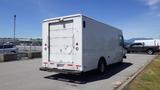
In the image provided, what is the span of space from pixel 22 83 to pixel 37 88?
126 centimetres

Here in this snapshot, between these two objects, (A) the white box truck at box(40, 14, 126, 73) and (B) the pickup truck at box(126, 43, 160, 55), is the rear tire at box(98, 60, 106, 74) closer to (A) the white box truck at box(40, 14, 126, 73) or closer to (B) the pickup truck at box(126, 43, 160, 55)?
(A) the white box truck at box(40, 14, 126, 73)

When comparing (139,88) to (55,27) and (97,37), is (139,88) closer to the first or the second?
(97,37)

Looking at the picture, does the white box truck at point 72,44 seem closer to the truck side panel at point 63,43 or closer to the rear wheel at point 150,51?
the truck side panel at point 63,43

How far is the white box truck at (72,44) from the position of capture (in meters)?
10.5

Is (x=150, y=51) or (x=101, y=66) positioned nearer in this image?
(x=101, y=66)

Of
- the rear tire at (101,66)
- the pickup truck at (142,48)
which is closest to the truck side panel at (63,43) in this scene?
the rear tire at (101,66)

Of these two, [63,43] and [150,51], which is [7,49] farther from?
[150,51]

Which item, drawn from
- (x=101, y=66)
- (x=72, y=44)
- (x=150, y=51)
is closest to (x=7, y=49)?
(x=101, y=66)

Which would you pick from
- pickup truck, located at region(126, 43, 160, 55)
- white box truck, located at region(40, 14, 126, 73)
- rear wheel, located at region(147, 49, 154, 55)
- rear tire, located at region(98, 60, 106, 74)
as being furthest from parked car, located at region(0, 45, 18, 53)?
rear wheel, located at region(147, 49, 154, 55)

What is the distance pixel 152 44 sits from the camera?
38.5 m

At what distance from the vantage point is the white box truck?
10.5 metres

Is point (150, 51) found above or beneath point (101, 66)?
above

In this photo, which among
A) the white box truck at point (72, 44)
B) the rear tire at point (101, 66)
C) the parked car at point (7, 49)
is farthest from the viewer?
the parked car at point (7, 49)

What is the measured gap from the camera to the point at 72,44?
10.8 m
